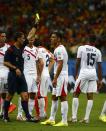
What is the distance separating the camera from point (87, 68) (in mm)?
14547

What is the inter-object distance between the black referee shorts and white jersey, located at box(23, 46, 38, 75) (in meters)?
1.06

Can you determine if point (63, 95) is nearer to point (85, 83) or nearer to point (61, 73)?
point (61, 73)

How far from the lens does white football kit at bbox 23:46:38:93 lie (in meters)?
14.9

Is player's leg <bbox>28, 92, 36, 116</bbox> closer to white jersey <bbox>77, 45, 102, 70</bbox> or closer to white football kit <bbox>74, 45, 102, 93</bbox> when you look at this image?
white football kit <bbox>74, 45, 102, 93</bbox>

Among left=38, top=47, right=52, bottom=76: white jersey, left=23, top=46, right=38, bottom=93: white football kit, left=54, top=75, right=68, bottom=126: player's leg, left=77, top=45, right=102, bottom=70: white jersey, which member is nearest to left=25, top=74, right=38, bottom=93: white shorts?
left=23, top=46, right=38, bottom=93: white football kit

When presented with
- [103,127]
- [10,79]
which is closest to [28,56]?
[10,79]

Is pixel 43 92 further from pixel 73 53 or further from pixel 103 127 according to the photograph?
pixel 73 53

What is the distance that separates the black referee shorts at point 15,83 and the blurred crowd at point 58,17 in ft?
54.0

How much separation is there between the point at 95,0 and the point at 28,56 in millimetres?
18192

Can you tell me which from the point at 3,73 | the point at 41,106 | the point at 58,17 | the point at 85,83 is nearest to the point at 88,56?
the point at 85,83

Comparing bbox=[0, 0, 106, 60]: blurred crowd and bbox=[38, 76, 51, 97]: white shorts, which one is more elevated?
bbox=[0, 0, 106, 60]: blurred crowd

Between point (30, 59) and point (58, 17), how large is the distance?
59.1 ft

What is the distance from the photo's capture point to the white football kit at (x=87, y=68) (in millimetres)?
14391

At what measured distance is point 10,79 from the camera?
45.4 ft
